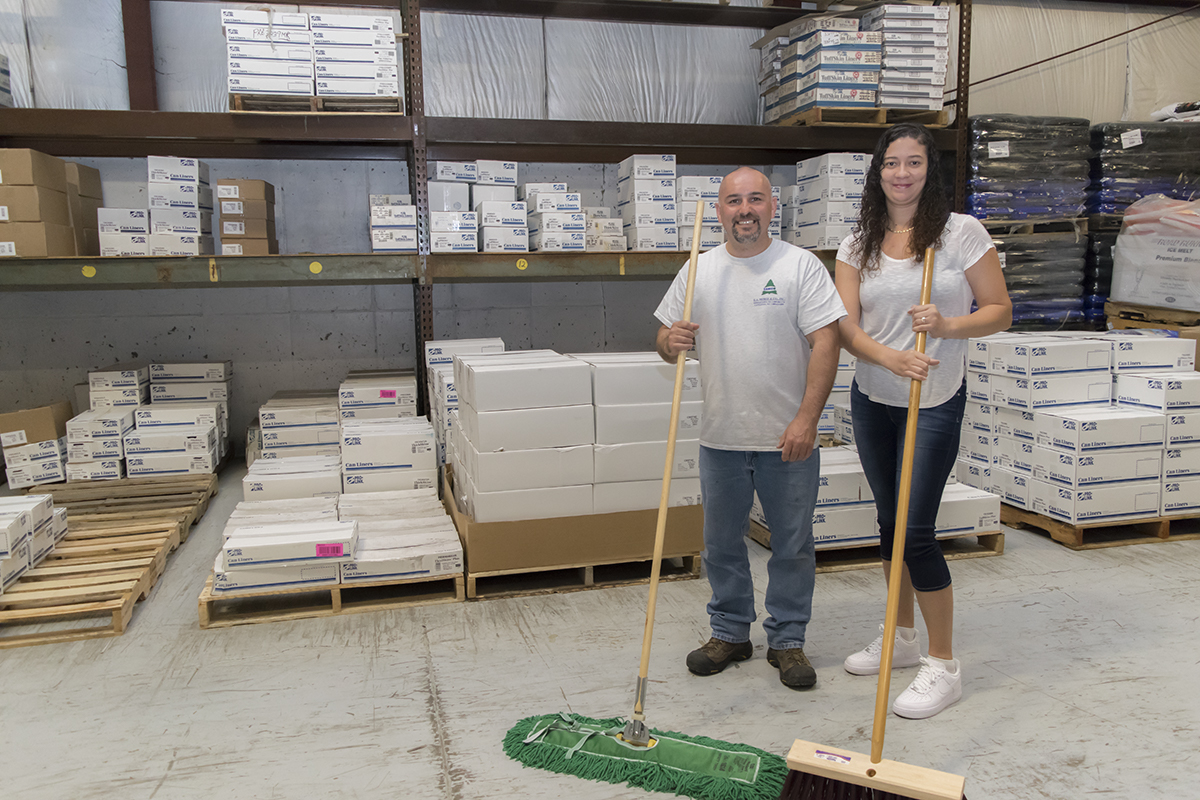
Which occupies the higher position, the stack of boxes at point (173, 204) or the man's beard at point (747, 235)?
the stack of boxes at point (173, 204)

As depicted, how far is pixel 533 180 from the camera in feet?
25.6

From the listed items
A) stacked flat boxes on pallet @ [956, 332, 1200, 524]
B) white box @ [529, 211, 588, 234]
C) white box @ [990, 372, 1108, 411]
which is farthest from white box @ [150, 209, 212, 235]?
white box @ [990, 372, 1108, 411]

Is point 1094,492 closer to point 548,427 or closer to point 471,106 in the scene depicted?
point 548,427

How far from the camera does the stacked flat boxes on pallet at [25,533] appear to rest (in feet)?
13.2

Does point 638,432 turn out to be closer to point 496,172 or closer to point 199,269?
point 496,172

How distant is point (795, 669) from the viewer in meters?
3.18

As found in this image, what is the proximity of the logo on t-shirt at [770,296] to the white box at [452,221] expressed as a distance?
3730 millimetres

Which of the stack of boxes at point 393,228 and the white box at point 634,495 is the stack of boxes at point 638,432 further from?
the stack of boxes at point 393,228

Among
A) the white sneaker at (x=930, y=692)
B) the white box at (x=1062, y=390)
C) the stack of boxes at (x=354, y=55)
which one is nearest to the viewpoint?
the white sneaker at (x=930, y=692)

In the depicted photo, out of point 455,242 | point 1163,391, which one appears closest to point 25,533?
point 455,242

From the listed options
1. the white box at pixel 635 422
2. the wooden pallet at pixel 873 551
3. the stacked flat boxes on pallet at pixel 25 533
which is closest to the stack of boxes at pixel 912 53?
the wooden pallet at pixel 873 551

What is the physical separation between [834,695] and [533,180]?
19.3 ft

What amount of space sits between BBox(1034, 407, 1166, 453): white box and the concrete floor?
2.69 ft

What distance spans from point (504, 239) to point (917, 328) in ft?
13.8
